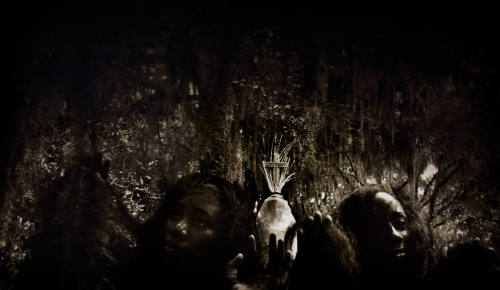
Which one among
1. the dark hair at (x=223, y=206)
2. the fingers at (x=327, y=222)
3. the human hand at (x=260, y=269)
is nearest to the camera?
the human hand at (x=260, y=269)

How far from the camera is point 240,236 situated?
6.42 feet

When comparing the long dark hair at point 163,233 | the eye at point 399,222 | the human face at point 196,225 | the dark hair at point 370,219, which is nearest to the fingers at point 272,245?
the long dark hair at point 163,233

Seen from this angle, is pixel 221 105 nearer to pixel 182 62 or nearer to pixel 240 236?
pixel 182 62

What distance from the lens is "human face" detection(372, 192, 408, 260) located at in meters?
2.02

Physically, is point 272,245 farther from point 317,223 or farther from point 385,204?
point 385,204

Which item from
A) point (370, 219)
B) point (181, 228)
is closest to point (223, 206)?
point (181, 228)

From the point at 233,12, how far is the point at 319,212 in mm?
1314

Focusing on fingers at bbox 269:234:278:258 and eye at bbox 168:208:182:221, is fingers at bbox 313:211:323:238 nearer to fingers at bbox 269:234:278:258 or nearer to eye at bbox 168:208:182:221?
fingers at bbox 269:234:278:258

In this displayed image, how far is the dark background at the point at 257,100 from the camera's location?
6.77 ft

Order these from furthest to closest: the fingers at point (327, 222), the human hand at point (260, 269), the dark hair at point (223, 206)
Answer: the fingers at point (327, 222), the dark hair at point (223, 206), the human hand at point (260, 269)

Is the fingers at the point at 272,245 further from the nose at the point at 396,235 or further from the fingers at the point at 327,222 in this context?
the nose at the point at 396,235

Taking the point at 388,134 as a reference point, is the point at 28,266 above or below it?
below

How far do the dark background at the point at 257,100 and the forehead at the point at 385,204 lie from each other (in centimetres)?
9

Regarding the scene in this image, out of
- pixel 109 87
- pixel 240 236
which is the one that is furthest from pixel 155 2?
pixel 240 236
